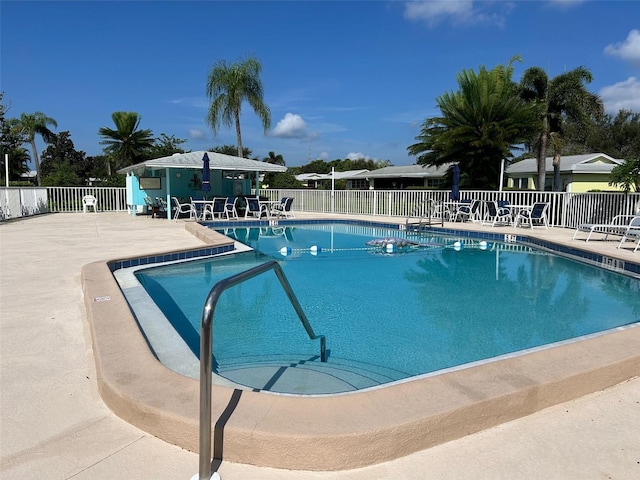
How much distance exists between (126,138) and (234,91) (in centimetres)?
1052

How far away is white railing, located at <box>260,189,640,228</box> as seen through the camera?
12.7m

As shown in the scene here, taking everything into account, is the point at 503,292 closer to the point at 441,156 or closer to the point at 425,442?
the point at 425,442

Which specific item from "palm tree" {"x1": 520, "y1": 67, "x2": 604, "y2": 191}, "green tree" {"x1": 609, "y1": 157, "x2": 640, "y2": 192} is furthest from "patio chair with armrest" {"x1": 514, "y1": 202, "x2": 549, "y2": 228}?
"palm tree" {"x1": 520, "y1": 67, "x2": 604, "y2": 191}

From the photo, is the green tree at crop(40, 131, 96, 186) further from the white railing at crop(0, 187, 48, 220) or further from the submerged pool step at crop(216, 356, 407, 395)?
the submerged pool step at crop(216, 356, 407, 395)

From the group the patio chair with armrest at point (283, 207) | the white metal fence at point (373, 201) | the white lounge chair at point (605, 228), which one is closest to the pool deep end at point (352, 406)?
the white lounge chair at point (605, 228)

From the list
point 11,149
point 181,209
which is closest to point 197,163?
point 181,209

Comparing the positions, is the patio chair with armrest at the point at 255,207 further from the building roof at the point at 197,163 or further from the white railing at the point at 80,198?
the white railing at the point at 80,198

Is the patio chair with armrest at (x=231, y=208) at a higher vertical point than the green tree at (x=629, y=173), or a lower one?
lower

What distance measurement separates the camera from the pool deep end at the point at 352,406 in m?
1.95

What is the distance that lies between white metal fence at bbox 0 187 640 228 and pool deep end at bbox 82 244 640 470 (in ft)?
37.2

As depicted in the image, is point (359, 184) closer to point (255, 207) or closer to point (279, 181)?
point (279, 181)

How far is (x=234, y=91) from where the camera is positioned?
81.0ft

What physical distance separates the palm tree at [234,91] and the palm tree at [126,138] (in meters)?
8.59

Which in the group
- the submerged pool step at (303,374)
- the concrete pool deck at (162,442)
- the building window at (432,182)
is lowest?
the submerged pool step at (303,374)
